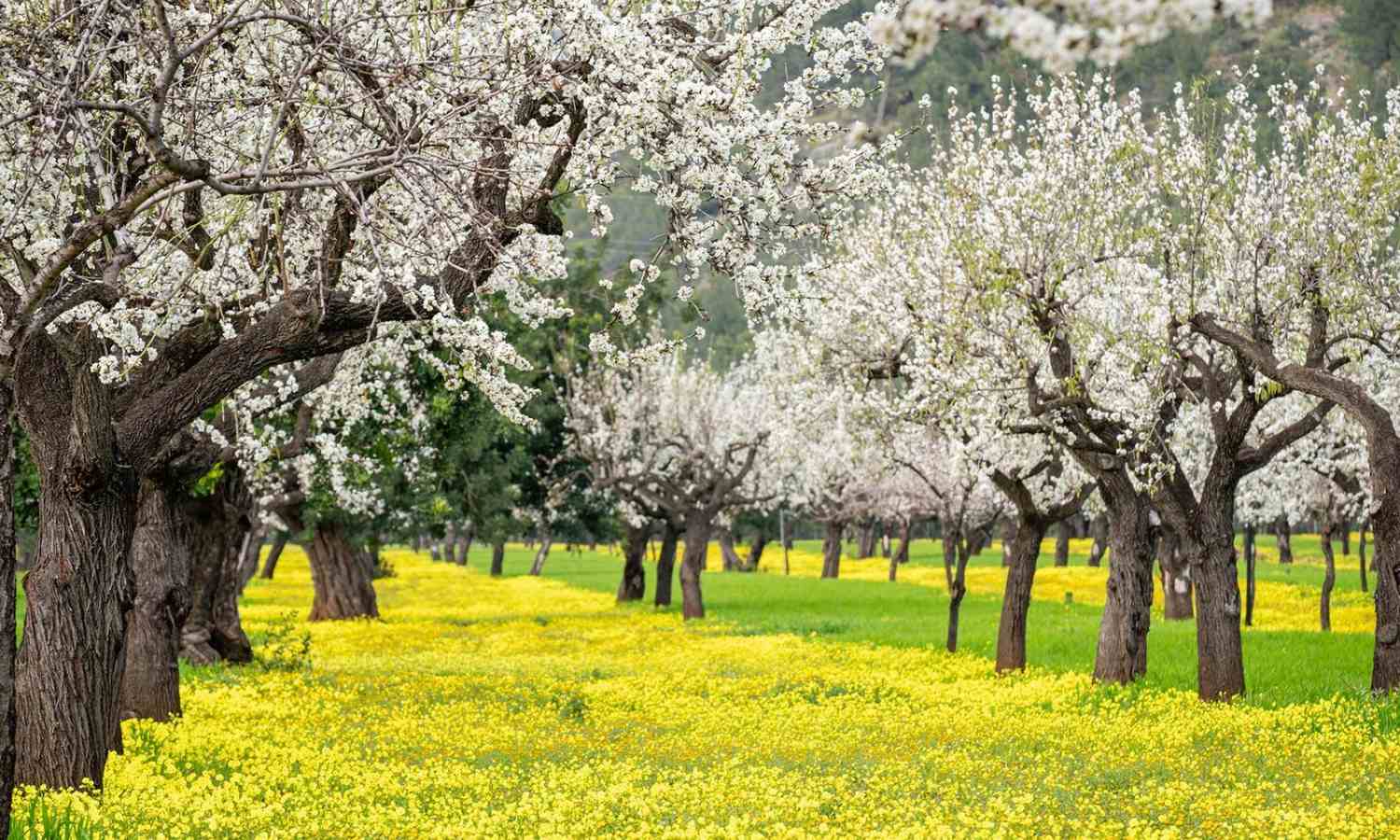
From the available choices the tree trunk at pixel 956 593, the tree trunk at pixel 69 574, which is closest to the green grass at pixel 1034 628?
the tree trunk at pixel 956 593

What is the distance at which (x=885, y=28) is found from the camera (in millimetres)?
3289

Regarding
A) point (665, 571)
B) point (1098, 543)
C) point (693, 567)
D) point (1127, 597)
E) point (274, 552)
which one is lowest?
point (274, 552)

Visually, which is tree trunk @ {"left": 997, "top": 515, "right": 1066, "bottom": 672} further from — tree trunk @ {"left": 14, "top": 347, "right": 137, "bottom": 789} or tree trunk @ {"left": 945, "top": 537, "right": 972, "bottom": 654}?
tree trunk @ {"left": 14, "top": 347, "right": 137, "bottom": 789}

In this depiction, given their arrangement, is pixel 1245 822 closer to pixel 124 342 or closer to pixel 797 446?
pixel 124 342

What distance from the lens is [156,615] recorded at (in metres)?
19.9

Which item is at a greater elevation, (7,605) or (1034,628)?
(7,605)

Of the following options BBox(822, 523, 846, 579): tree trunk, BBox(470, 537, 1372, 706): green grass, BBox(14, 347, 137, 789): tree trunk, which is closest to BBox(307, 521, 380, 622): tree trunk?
BBox(470, 537, 1372, 706): green grass

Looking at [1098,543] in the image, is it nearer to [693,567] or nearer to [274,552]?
[693,567]

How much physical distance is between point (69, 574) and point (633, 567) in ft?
148

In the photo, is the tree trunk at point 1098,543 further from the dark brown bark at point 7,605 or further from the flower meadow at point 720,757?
the dark brown bark at point 7,605

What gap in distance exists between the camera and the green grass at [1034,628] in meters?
26.3

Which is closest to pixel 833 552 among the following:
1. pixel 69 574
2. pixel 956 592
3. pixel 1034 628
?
pixel 1034 628

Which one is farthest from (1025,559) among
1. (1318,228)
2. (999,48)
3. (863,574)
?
(863,574)

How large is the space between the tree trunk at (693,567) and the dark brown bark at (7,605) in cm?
3662
